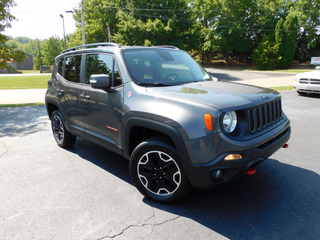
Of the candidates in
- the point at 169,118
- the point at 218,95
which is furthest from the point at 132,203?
the point at 218,95

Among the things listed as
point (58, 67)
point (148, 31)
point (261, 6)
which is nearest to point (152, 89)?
point (58, 67)

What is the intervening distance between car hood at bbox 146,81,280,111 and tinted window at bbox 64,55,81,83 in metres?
1.70

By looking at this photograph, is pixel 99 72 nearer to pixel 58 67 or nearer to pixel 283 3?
pixel 58 67

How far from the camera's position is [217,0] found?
42500 mm

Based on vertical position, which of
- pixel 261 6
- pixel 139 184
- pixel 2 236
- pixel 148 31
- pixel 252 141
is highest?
pixel 261 6

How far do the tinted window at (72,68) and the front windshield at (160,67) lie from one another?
3.66ft

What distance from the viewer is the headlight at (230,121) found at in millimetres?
2520

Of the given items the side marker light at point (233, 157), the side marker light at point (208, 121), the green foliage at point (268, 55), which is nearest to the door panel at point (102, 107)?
the side marker light at point (208, 121)

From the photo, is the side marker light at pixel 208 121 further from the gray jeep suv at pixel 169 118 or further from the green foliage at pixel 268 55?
the green foliage at pixel 268 55

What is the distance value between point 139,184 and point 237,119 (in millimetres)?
1383

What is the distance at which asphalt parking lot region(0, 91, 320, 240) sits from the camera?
2496 mm

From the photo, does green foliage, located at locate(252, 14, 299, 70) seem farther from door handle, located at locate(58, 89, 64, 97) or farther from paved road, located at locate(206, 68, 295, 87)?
door handle, located at locate(58, 89, 64, 97)

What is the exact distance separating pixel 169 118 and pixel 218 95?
24.4 inches

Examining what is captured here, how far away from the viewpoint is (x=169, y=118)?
2594 mm
